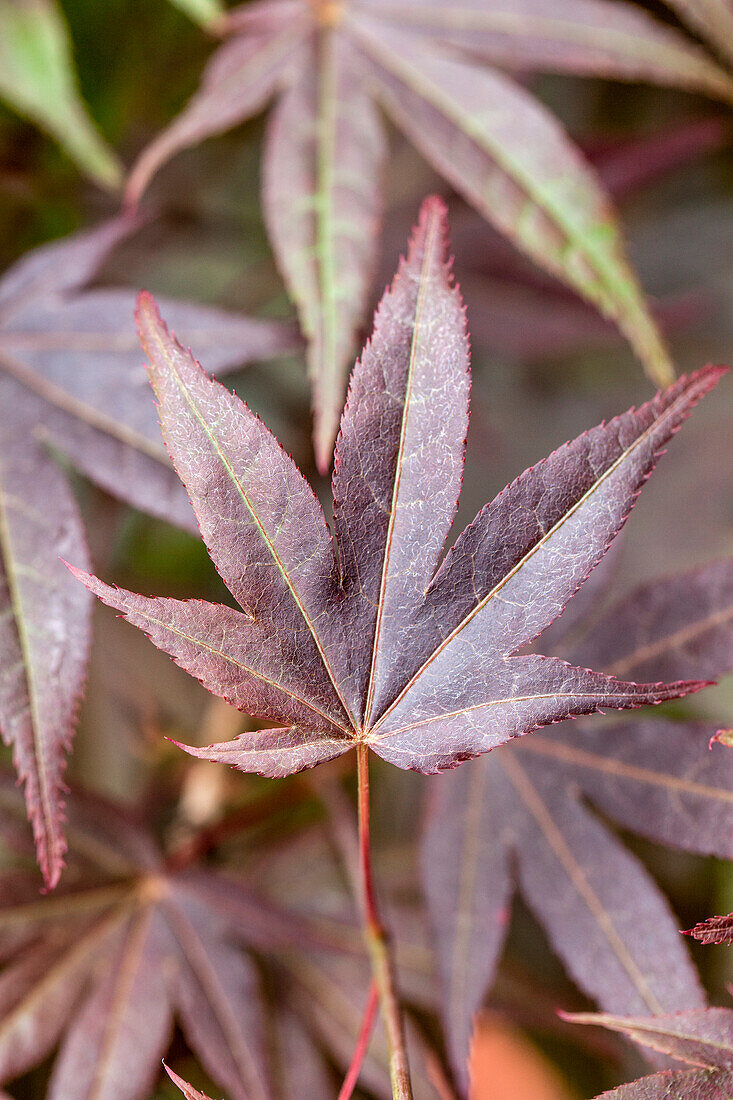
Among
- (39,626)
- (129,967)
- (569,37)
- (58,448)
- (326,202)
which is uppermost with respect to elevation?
(569,37)

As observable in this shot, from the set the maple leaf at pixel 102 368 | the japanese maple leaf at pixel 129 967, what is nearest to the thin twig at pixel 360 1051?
the japanese maple leaf at pixel 129 967

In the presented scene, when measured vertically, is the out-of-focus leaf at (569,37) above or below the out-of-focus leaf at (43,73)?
above

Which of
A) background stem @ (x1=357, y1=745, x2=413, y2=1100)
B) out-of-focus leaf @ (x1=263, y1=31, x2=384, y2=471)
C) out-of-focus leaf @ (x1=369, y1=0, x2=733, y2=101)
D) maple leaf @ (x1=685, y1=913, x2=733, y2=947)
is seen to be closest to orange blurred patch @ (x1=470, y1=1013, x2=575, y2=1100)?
background stem @ (x1=357, y1=745, x2=413, y2=1100)

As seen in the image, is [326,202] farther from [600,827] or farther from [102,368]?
[600,827]

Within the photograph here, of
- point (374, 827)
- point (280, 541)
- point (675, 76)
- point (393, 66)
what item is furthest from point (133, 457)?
point (374, 827)

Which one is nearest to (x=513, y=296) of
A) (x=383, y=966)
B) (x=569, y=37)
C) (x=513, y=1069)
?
(x=569, y=37)

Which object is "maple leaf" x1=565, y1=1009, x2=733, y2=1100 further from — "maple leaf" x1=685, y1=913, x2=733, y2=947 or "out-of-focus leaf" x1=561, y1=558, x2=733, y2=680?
"out-of-focus leaf" x1=561, y1=558, x2=733, y2=680

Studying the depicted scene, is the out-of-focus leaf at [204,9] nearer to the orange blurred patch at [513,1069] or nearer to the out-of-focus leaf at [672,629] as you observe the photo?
the out-of-focus leaf at [672,629]

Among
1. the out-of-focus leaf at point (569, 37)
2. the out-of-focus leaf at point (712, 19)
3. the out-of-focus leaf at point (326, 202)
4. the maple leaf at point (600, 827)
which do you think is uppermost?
the out-of-focus leaf at point (712, 19)
